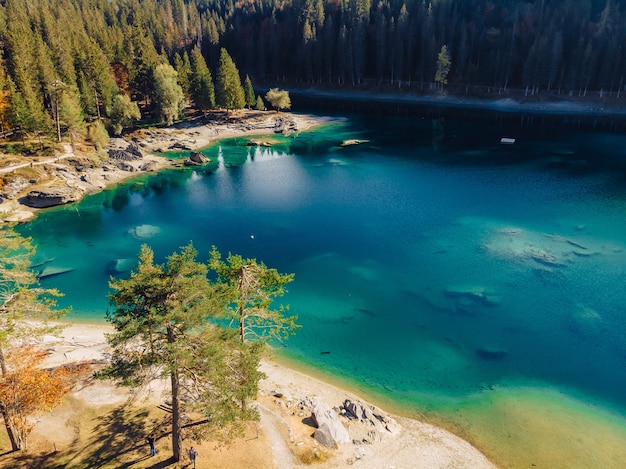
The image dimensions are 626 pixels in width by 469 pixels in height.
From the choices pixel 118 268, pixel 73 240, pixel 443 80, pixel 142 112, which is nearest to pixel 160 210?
pixel 73 240

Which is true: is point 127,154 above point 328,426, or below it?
above

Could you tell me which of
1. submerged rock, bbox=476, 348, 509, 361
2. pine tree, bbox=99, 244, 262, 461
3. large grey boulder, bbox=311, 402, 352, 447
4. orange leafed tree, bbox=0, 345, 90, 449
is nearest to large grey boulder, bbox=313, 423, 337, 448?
large grey boulder, bbox=311, 402, 352, 447

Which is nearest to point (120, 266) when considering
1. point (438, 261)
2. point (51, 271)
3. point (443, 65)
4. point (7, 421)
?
point (51, 271)

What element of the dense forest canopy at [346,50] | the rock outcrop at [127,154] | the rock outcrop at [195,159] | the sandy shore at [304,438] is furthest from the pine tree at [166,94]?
the sandy shore at [304,438]

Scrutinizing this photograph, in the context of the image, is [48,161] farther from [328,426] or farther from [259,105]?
[328,426]

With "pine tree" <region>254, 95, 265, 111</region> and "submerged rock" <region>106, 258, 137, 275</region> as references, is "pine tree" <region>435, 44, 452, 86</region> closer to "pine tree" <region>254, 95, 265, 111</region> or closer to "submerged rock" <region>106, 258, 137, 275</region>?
"pine tree" <region>254, 95, 265, 111</region>
